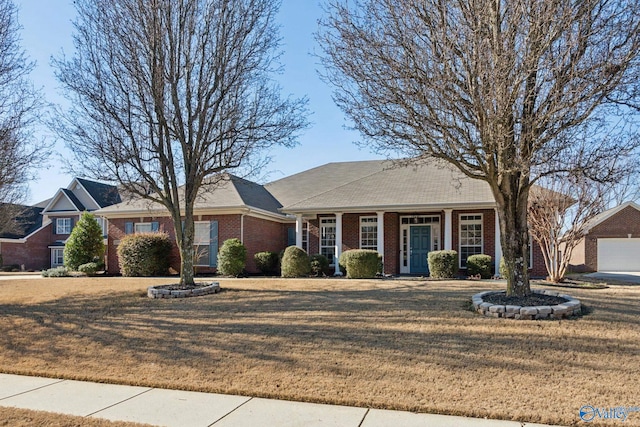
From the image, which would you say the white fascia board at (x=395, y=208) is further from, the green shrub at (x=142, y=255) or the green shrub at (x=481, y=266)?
the green shrub at (x=142, y=255)

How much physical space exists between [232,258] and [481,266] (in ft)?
29.2

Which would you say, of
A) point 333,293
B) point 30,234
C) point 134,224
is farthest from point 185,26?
point 30,234

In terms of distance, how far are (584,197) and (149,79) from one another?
508 inches

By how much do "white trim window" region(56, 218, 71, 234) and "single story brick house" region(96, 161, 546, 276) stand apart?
45.4 ft

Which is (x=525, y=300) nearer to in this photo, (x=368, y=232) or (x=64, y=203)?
(x=368, y=232)

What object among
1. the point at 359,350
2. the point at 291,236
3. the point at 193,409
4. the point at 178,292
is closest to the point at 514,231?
the point at 359,350

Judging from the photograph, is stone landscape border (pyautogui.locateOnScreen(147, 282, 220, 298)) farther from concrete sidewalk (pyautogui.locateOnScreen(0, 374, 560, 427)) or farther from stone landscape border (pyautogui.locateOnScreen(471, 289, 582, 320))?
stone landscape border (pyautogui.locateOnScreen(471, 289, 582, 320))

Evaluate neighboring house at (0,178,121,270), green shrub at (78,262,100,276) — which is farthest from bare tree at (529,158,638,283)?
neighboring house at (0,178,121,270)

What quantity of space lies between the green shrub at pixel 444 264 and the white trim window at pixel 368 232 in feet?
10.4

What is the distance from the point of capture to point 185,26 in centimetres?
1176

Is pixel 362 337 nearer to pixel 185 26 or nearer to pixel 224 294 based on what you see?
pixel 224 294

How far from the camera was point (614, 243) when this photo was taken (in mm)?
26703

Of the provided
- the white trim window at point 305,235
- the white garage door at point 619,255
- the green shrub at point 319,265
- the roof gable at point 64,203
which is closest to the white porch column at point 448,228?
the green shrub at point 319,265

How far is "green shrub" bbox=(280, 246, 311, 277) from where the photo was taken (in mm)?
16328
